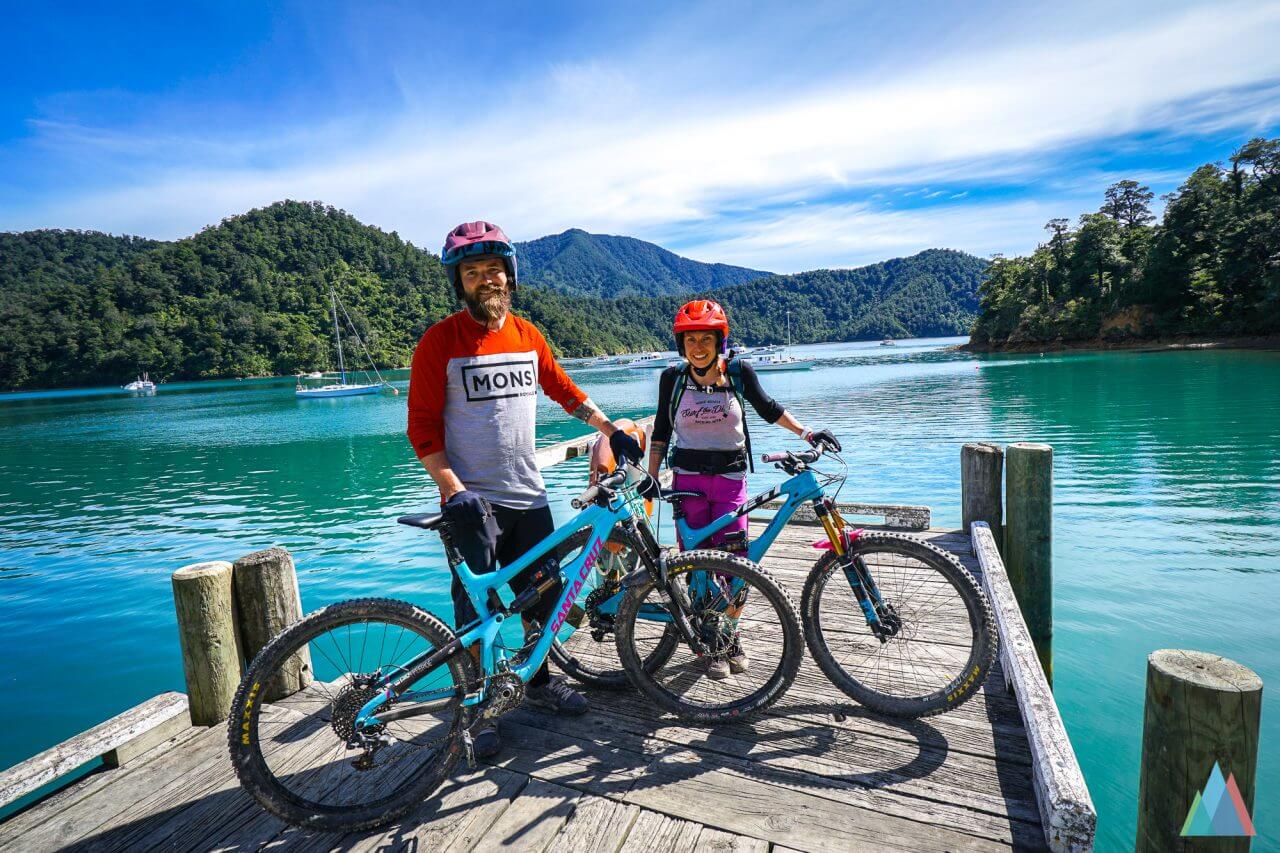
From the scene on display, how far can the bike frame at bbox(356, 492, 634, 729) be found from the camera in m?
2.75

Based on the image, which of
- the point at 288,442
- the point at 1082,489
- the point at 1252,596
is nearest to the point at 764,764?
the point at 1252,596

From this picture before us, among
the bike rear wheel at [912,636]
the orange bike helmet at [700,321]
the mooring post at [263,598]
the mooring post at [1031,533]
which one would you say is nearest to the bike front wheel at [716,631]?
the bike rear wheel at [912,636]

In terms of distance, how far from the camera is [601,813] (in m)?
2.62

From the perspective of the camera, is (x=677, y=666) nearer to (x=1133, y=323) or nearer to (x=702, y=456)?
(x=702, y=456)

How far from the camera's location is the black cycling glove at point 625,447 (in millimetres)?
3205

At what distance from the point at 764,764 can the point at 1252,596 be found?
28.3 feet

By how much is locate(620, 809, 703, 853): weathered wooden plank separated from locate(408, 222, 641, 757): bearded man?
0.88 metres

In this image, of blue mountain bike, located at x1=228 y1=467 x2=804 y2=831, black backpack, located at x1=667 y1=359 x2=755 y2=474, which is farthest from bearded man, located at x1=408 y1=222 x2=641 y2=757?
black backpack, located at x1=667 y1=359 x2=755 y2=474

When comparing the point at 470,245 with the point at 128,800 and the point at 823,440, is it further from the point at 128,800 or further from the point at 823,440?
the point at 128,800

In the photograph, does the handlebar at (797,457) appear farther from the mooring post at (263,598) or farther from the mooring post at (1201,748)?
the mooring post at (263,598)

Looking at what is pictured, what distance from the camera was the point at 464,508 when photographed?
2721 mm

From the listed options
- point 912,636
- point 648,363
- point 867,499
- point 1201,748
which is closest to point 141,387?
point 648,363

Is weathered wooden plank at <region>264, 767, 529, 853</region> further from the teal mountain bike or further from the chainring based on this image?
the teal mountain bike

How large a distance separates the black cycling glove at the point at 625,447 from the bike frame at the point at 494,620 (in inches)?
8.6
